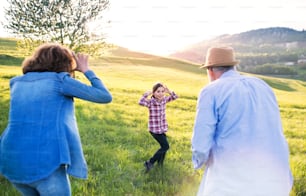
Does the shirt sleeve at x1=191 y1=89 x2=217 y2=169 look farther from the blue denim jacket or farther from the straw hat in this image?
the blue denim jacket

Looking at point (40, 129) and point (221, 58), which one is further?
point (221, 58)

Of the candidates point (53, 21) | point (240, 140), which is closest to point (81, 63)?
point (240, 140)

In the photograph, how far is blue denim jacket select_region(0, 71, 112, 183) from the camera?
3.42 m

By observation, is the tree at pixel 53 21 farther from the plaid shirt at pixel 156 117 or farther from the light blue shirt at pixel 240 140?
the light blue shirt at pixel 240 140

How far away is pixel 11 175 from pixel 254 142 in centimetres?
233

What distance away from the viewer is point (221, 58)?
4.11 m

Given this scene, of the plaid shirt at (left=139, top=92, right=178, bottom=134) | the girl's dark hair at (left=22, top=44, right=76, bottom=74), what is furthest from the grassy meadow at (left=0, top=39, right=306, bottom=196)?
the girl's dark hair at (left=22, top=44, right=76, bottom=74)

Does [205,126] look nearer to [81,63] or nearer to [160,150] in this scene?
[81,63]

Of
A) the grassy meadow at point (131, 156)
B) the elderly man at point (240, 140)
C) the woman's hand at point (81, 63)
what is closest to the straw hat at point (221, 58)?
the elderly man at point (240, 140)

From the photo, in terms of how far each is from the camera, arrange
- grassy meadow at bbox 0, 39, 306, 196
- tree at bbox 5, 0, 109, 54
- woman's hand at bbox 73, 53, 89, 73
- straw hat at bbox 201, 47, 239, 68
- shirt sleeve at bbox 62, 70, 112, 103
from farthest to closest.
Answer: tree at bbox 5, 0, 109, 54, grassy meadow at bbox 0, 39, 306, 196, straw hat at bbox 201, 47, 239, 68, woman's hand at bbox 73, 53, 89, 73, shirt sleeve at bbox 62, 70, 112, 103

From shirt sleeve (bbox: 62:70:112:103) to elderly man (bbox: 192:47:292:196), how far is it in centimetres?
98

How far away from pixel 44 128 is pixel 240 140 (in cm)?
185

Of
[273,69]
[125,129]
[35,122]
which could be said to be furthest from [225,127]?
[273,69]

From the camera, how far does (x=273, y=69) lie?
13625cm
